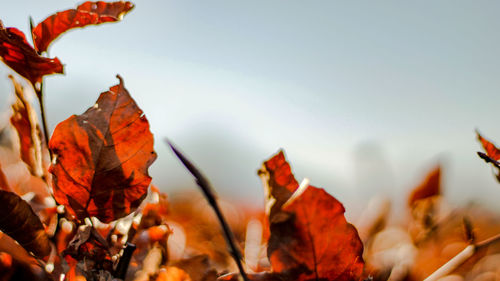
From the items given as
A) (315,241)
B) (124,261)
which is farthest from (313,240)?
(124,261)

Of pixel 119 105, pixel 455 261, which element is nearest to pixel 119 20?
pixel 119 105

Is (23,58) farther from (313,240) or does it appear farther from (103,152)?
(313,240)

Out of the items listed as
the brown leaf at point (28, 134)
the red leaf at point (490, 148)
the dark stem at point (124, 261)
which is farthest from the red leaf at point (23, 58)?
the red leaf at point (490, 148)

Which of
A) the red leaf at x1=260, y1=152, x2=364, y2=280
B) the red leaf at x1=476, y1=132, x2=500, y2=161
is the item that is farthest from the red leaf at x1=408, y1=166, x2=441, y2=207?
the red leaf at x1=260, y1=152, x2=364, y2=280

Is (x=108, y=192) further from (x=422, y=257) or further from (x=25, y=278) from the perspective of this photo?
(x=422, y=257)

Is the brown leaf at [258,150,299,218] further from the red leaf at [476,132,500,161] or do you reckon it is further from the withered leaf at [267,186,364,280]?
the red leaf at [476,132,500,161]

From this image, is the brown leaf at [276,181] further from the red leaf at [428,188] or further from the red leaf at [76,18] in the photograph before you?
the red leaf at [428,188]
